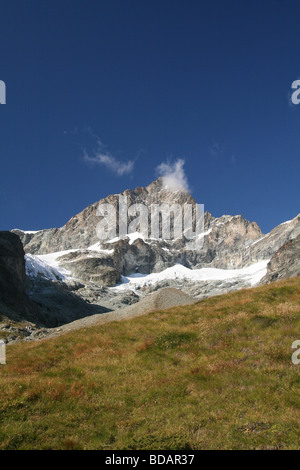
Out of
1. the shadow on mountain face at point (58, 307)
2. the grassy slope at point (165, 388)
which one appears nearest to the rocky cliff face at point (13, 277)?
the shadow on mountain face at point (58, 307)

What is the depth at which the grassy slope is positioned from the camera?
992 cm

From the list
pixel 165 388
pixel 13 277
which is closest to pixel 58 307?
pixel 13 277

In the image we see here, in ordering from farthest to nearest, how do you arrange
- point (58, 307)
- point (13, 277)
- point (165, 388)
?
point (58, 307) → point (13, 277) → point (165, 388)

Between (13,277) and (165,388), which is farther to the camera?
(13,277)

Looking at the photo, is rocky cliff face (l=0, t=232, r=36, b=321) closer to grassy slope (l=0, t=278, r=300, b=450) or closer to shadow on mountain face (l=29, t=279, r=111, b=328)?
shadow on mountain face (l=29, t=279, r=111, b=328)

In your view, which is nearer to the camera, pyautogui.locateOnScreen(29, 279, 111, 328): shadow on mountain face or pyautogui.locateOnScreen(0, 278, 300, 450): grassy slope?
pyautogui.locateOnScreen(0, 278, 300, 450): grassy slope

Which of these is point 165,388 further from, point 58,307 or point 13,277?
point 58,307

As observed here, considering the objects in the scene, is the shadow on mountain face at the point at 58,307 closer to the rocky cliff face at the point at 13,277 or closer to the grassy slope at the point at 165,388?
the rocky cliff face at the point at 13,277

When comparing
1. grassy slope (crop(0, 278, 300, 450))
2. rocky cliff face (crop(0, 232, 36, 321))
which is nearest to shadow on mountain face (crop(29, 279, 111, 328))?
rocky cliff face (crop(0, 232, 36, 321))

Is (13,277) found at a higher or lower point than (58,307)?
higher

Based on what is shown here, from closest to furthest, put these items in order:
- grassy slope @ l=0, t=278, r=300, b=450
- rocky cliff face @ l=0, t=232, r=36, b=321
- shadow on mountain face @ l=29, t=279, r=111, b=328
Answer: grassy slope @ l=0, t=278, r=300, b=450, rocky cliff face @ l=0, t=232, r=36, b=321, shadow on mountain face @ l=29, t=279, r=111, b=328

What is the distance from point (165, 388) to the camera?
1326cm

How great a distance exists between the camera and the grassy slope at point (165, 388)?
32.6 feet
